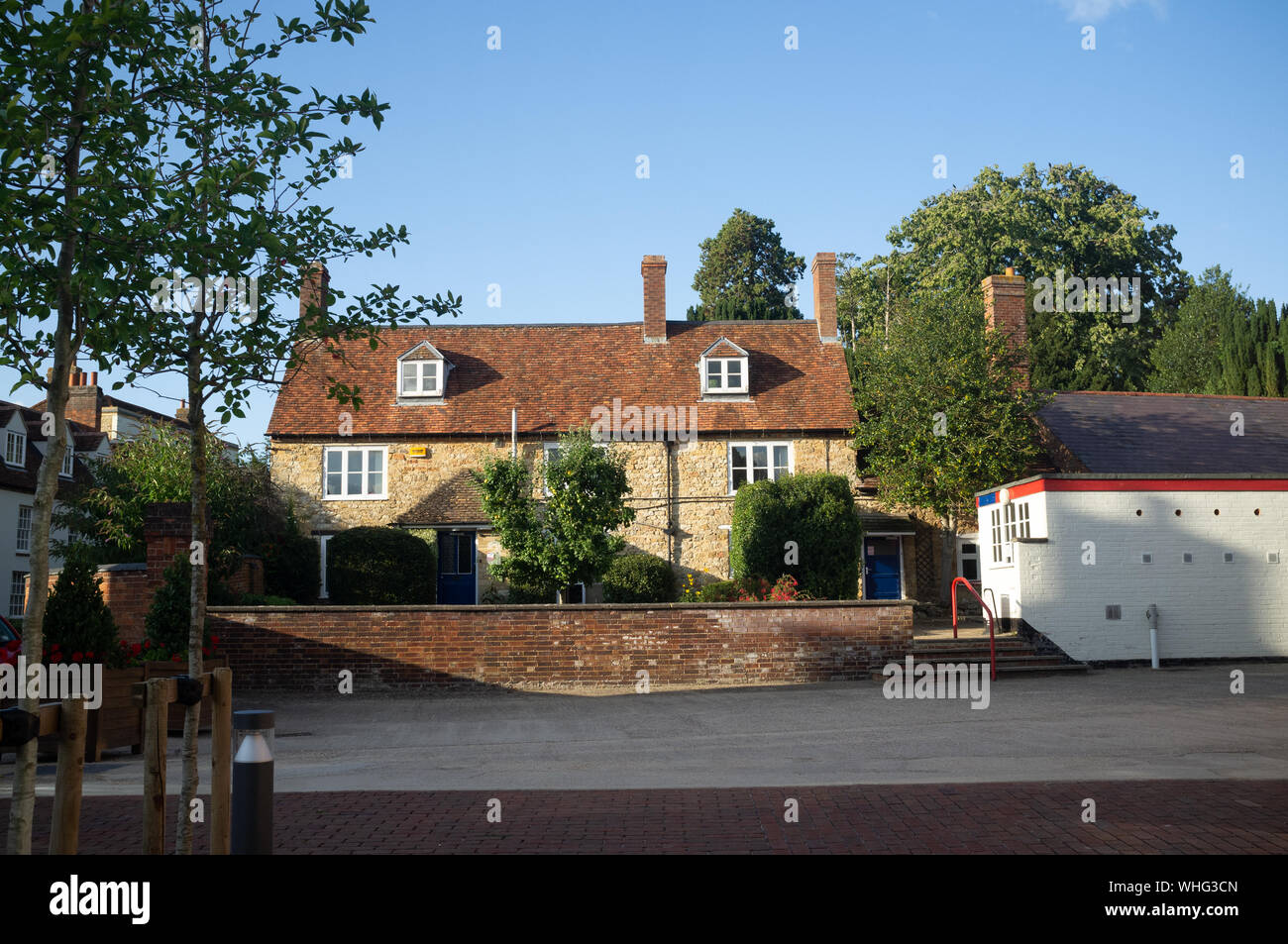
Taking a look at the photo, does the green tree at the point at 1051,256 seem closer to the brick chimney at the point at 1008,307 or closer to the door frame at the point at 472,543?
the brick chimney at the point at 1008,307

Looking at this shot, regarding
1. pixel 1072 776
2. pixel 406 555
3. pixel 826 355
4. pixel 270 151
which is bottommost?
pixel 1072 776

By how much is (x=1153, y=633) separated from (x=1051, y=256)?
2950cm

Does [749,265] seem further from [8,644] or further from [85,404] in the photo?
[8,644]

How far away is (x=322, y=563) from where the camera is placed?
27.0m

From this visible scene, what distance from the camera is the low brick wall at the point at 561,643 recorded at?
1756 centimetres

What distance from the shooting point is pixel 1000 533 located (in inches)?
837

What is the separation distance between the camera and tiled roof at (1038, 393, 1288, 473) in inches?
1031

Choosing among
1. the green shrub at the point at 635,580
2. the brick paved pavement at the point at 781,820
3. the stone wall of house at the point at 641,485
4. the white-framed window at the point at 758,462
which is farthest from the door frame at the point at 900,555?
the brick paved pavement at the point at 781,820

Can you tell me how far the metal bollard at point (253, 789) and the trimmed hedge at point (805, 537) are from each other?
67.4 feet

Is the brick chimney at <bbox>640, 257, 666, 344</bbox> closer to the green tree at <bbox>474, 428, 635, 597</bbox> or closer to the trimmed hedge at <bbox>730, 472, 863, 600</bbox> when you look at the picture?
the trimmed hedge at <bbox>730, 472, 863, 600</bbox>
